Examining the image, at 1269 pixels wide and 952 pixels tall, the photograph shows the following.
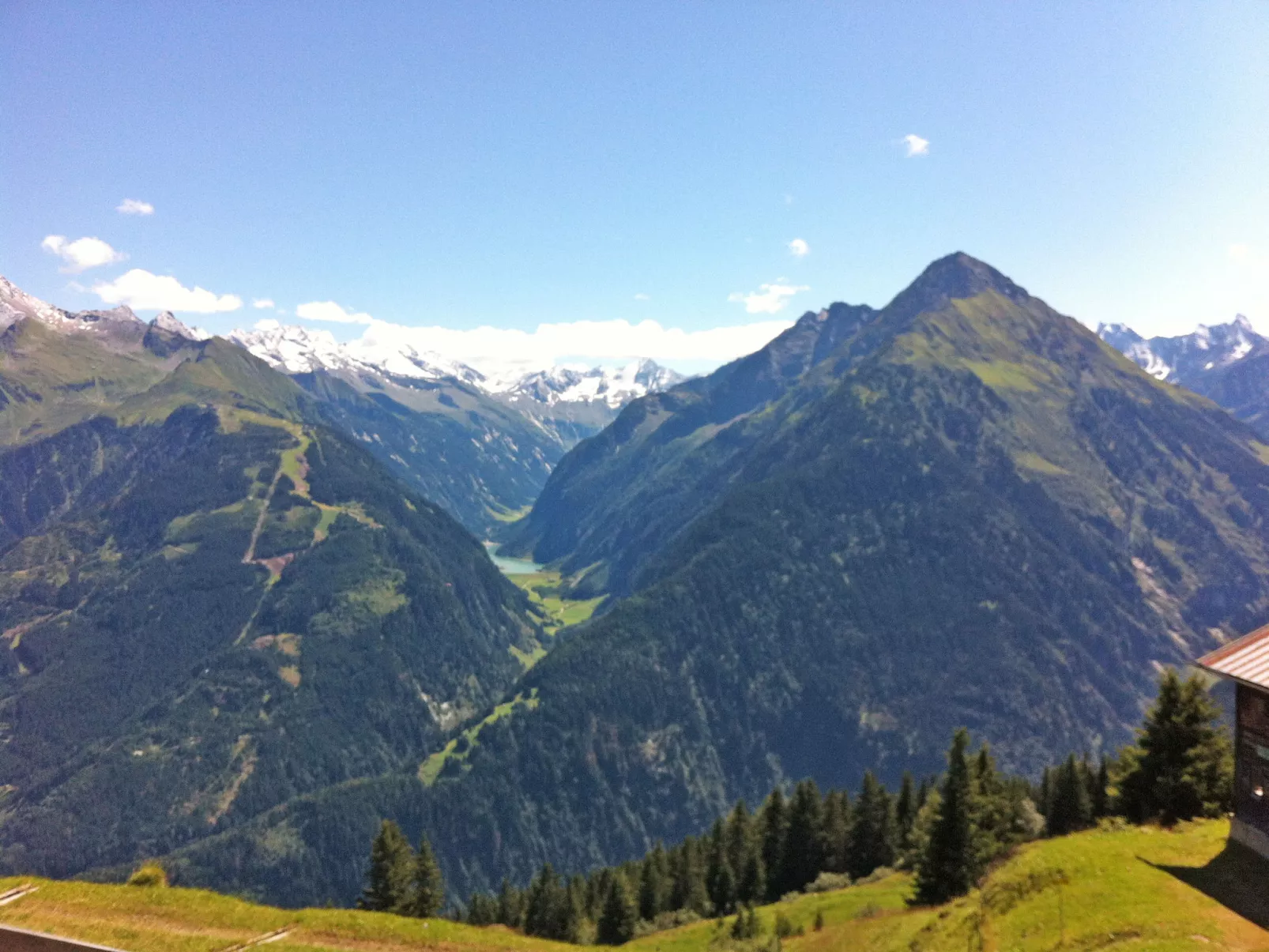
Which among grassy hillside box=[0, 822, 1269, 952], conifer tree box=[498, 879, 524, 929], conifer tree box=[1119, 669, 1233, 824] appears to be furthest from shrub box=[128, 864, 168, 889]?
conifer tree box=[498, 879, 524, 929]

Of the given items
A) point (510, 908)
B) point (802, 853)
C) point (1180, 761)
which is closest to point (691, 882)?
point (802, 853)

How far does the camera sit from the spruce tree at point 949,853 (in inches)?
1966

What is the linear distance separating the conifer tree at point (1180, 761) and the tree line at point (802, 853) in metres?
1.89

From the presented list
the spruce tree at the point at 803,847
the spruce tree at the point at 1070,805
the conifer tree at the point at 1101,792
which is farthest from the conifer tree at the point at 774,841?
the conifer tree at the point at 1101,792

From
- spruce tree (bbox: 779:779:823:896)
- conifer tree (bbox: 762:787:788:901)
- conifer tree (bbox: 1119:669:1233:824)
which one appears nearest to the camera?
conifer tree (bbox: 1119:669:1233:824)

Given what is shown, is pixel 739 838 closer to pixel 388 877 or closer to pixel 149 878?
pixel 388 877

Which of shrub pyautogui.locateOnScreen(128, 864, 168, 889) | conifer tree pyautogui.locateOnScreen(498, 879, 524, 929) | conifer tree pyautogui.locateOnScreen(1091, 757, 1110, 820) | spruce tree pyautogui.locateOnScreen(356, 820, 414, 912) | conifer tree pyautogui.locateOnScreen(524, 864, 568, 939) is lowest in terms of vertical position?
conifer tree pyautogui.locateOnScreen(498, 879, 524, 929)

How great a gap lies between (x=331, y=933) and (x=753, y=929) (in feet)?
143

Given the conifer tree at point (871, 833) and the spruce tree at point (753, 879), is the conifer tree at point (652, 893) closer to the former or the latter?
the spruce tree at point (753, 879)

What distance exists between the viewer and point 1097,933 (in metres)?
26.3

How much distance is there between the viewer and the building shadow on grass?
1044 inches

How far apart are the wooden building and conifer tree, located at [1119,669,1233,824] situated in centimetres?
1251

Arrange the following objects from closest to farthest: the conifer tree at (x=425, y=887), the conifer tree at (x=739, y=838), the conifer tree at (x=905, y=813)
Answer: the conifer tree at (x=425, y=887)
the conifer tree at (x=905, y=813)
the conifer tree at (x=739, y=838)

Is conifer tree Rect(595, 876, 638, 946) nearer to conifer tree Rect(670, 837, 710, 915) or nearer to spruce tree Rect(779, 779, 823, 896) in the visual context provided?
conifer tree Rect(670, 837, 710, 915)
